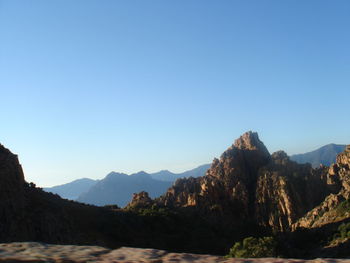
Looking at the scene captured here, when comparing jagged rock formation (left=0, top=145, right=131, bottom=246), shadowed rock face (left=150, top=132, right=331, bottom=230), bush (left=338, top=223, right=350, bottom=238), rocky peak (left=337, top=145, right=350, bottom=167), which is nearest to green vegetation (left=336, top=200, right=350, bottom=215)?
bush (left=338, top=223, right=350, bottom=238)

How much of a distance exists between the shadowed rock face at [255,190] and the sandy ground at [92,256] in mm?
80346

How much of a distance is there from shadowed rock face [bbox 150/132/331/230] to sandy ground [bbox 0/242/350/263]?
3163 inches

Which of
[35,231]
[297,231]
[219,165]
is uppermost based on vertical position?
[219,165]

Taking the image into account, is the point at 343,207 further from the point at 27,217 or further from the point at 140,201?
the point at 27,217

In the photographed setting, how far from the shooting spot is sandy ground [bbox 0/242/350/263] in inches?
194

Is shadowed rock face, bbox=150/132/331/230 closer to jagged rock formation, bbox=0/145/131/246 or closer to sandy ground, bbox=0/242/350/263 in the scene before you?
jagged rock formation, bbox=0/145/131/246

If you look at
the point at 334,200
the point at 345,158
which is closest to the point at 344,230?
the point at 334,200

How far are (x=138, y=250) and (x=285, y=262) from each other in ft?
6.69

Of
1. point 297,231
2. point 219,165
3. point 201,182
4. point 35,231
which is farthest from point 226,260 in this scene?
point 219,165

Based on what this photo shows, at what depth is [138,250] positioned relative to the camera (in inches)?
222

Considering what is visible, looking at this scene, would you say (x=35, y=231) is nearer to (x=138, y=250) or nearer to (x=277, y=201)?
(x=138, y=250)

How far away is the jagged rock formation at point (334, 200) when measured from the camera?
229ft

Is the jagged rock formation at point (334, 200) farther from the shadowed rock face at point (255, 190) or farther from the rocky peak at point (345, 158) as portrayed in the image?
the shadowed rock face at point (255, 190)

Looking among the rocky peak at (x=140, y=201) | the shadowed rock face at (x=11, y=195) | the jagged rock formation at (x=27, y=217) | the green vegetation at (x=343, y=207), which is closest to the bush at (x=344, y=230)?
the green vegetation at (x=343, y=207)
